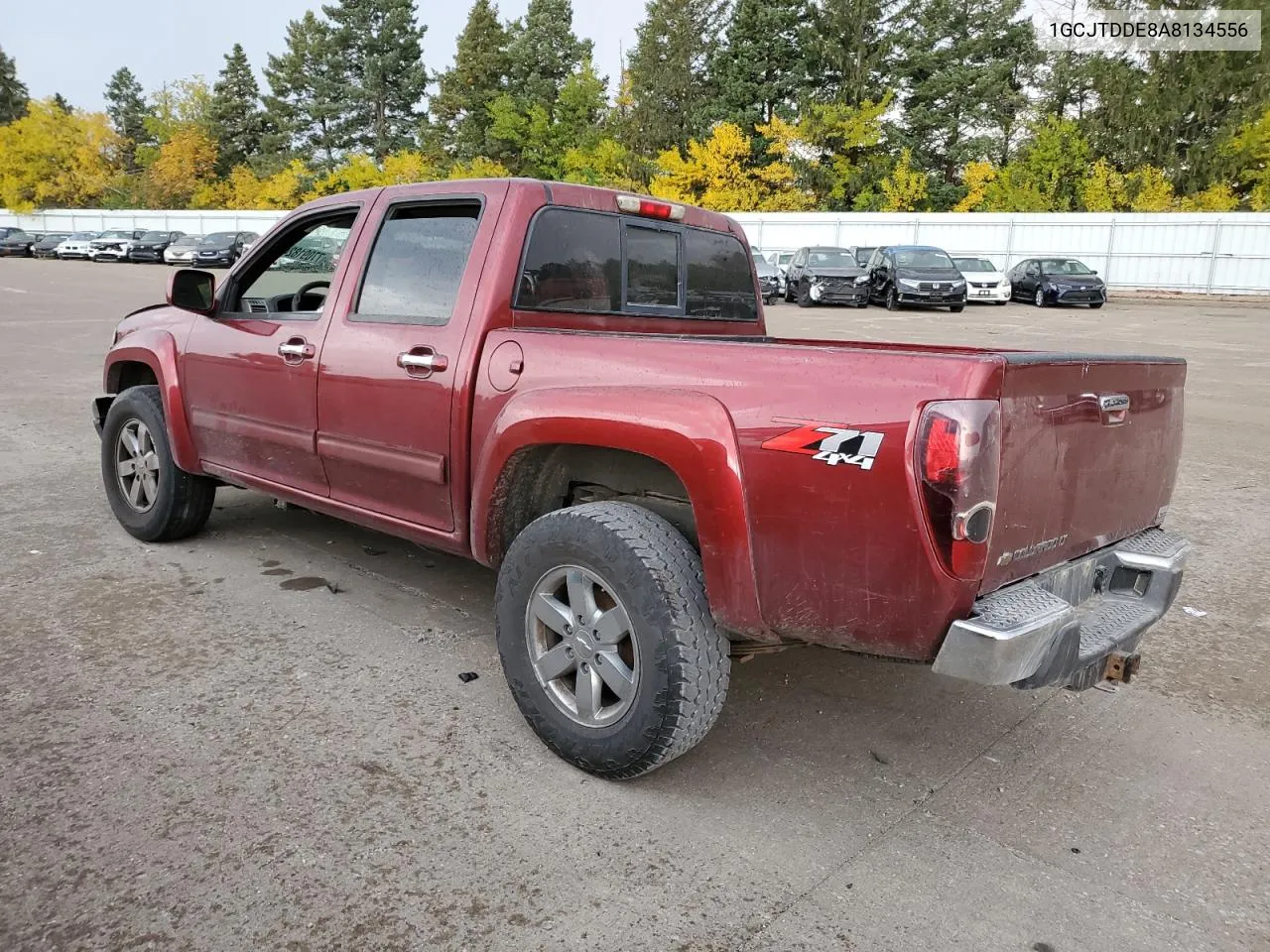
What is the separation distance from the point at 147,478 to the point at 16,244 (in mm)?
51399

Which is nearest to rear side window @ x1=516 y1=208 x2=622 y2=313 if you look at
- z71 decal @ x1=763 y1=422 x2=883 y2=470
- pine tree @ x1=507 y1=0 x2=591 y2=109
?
z71 decal @ x1=763 y1=422 x2=883 y2=470

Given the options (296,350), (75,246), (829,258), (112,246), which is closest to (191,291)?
(296,350)

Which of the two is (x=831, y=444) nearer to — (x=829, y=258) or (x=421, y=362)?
(x=421, y=362)

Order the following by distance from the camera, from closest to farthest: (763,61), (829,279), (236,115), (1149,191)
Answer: (829,279) → (1149,191) → (763,61) → (236,115)

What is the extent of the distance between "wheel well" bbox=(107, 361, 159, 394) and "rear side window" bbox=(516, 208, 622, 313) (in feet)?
9.61

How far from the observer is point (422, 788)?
9.50 ft

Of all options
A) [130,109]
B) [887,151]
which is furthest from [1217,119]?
[130,109]

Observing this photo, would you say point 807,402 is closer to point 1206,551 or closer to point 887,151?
point 1206,551

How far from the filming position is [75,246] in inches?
1767

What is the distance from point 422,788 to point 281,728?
629mm

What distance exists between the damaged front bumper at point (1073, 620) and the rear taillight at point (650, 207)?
213 centimetres

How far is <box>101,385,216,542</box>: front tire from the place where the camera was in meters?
4.97

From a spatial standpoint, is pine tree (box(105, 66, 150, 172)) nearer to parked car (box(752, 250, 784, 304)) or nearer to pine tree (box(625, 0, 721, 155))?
pine tree (box(625, 0, 721, 155))

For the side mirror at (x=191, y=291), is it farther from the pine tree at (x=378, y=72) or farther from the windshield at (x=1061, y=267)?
the pine tree at (x=378, y=72)
